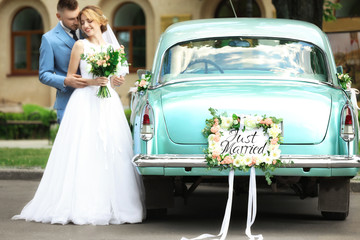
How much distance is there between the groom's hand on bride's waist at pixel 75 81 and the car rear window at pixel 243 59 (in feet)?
2.52

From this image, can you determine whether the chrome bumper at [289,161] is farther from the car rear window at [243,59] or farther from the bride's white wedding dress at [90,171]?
the car rear window at [243,59]

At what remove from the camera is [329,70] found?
796 cm

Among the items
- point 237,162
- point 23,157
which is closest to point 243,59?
point 237,162

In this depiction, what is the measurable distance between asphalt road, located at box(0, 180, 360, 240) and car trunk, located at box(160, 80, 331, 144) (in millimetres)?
839

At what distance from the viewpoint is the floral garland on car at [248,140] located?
22.2 feet

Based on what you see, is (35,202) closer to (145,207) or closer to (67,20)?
(145,207)

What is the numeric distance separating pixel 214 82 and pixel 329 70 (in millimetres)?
1224

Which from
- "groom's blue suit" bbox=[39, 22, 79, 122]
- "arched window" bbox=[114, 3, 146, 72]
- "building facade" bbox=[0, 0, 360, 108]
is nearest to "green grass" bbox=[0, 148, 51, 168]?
"groom's blue suit" bbox=[39, 22, 79, 122]

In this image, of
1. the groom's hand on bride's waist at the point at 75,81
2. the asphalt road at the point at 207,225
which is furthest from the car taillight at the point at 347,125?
the groom's hand on bride's waist at the point at 75,81

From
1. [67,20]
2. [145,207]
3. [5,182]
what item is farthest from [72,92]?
[5,182]

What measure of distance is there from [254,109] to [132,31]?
22.0 m

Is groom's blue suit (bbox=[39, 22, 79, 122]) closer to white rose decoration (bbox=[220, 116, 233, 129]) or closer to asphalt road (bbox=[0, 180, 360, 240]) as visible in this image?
asphalt road (bbox=[0, 180, 360, 240])

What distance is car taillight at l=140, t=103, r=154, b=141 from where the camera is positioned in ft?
23.0

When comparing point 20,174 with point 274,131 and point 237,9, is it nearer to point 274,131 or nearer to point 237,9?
point 274,131
